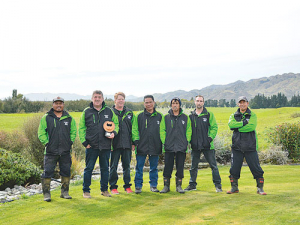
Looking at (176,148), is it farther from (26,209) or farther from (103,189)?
(26,209)

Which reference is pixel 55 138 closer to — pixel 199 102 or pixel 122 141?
pixel 122 141

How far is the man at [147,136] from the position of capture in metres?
7.08

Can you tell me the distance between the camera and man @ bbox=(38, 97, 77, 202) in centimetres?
657

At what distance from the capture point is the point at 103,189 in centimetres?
697

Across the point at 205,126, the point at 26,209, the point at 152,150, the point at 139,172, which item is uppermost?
the point at 205,126

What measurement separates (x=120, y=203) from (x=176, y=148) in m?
1.74

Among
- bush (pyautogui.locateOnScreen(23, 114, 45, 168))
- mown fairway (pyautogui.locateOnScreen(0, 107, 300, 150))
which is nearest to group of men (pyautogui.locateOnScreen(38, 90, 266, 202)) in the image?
bush (pyautogui.locateOnScreen(23, 114, 45, 168))

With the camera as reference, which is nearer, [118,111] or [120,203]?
[120,203]

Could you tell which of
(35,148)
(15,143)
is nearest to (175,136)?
(35,148)

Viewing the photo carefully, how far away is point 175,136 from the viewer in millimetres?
6977

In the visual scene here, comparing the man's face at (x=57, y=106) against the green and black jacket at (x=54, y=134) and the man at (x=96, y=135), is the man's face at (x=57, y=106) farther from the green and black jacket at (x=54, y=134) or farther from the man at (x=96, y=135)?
the man at (x=96, y=135)

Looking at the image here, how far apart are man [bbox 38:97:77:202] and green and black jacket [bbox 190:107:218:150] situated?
279 centimetres

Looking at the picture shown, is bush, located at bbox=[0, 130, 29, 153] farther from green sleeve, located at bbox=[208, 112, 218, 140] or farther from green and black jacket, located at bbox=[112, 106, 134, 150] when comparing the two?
green sleeve, located at bbox=[208, 112, 218, 140]

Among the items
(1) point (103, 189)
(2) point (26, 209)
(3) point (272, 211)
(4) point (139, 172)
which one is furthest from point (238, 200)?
(2) point (26, 209)
